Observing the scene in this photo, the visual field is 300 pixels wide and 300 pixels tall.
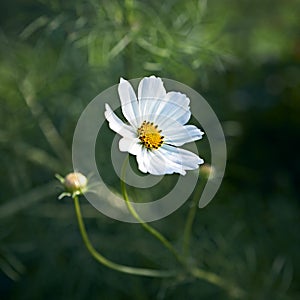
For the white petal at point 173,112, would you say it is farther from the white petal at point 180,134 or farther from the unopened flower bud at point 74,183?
the unopened flower bud at point 74,183

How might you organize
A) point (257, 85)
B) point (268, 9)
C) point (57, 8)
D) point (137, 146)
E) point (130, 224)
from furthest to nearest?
point (268, 9), point (257, 85), point (130, 224), point (57, 8), point (137, 146)

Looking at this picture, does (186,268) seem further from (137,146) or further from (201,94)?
(201,94)

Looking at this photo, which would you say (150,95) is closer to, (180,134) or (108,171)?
(180,134)

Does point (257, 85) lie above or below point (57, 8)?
below

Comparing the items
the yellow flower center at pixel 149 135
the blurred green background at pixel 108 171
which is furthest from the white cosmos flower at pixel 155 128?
the blurred green background at pixel 108 171

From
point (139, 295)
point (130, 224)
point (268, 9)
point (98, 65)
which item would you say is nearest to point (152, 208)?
point (130, 224)

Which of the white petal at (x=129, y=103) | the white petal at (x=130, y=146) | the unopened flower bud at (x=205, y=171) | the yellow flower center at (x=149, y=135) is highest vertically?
the white petal at (x=129, y=103)
